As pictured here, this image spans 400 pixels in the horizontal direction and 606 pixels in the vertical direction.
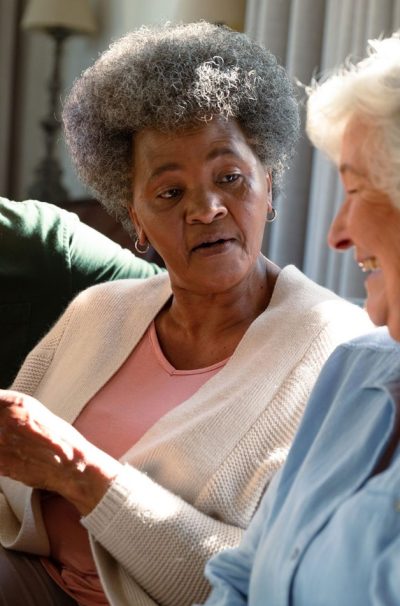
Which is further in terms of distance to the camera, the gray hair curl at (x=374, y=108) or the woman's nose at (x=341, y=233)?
the woman's nose at (x=341, y=233)

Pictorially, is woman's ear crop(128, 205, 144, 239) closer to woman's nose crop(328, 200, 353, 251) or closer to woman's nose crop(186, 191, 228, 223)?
woman's nose crop(186, 191, 228, 223)

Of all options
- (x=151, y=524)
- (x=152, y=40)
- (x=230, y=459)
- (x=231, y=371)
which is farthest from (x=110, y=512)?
(x=152, y=40)

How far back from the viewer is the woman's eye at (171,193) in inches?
72.8

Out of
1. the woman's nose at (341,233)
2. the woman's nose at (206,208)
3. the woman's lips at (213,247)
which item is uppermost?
the woman's nose at (341,233)

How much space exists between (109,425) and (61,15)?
327 cm

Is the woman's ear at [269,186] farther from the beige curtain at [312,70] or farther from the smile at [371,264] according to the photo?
the beige curtain at [312,70]

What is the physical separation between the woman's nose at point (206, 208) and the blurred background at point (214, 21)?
0.45m

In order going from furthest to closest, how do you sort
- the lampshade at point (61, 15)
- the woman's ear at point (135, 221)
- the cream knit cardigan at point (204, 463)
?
the lampshade at point (61, 15) → the woman's ear at point (135, 221) → the cream knit cardigan at point (204, 463)

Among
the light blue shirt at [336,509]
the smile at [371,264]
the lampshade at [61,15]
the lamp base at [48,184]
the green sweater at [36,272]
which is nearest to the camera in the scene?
the light blue shirt at [336,509]

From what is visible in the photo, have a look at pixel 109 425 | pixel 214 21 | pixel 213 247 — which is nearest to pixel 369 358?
pixel 213 247

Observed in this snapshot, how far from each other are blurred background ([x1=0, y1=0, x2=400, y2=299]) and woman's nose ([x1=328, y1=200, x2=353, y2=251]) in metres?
0.90

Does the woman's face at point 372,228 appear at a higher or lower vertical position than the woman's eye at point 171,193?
higher

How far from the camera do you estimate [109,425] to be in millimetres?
1852

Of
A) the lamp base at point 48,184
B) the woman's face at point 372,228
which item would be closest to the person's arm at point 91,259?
the woman's face at point 372,228
